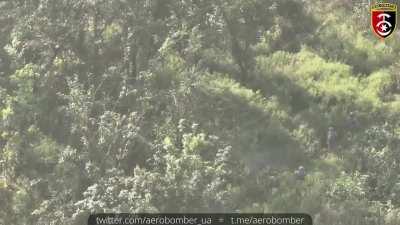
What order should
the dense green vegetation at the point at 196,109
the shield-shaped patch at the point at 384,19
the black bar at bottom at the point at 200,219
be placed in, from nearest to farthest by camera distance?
1. the black bar at bottom at the point at 200,219
2. the dense green vegetation at the point at 196,109
3. the shield-shaped patch at the point at 384,19

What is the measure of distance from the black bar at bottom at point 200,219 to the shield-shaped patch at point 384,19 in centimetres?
504

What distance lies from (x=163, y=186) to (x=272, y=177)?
192cm

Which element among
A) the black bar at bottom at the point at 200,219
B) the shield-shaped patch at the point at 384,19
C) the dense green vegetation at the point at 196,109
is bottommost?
the black bar at bottom at the point at 200,219

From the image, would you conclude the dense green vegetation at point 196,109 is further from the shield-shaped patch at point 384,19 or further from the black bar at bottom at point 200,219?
the shield-shaped patch at point 384,19

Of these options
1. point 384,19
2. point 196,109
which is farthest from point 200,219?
point 384,19

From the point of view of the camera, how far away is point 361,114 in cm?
1172

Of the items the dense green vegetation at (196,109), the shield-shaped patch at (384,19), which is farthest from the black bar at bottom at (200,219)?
the shield-shaped patch at (384,19)

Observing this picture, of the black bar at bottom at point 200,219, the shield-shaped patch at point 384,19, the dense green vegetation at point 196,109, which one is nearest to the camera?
the black bar at bottom at point 200,219

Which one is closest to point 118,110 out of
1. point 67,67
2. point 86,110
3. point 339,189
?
point 86,110

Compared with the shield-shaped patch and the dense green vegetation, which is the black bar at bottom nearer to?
the dense green vegetation

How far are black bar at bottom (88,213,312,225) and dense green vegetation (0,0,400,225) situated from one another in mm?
159

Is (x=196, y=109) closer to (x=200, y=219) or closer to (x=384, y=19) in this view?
(x=200, y=219)

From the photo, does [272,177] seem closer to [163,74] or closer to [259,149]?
[259,149]

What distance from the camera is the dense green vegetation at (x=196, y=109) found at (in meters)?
10.1
